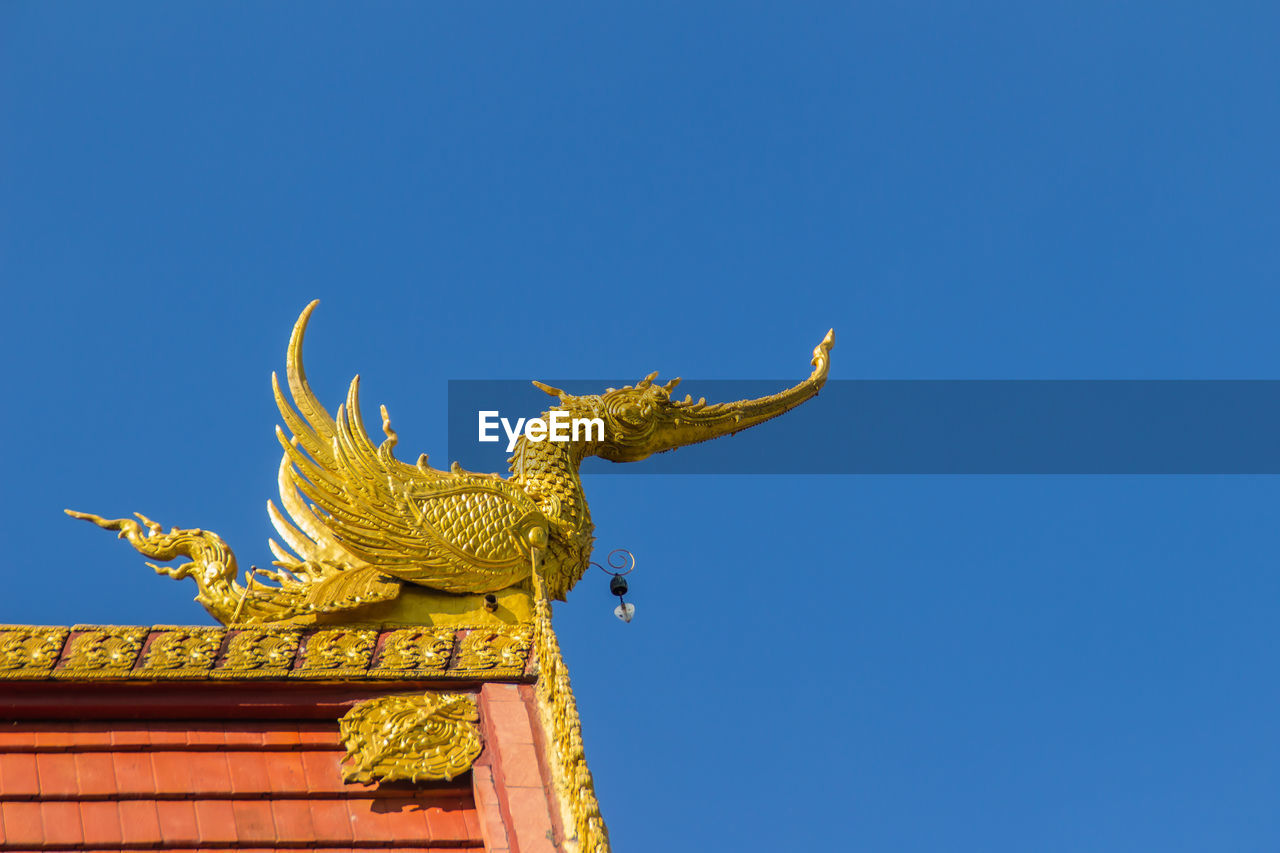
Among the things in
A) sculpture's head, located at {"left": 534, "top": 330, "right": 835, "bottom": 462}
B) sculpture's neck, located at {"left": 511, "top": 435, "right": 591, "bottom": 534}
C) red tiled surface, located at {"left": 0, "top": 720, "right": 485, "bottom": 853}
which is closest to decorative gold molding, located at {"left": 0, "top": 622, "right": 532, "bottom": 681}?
red tiled surface, located at {"left": 0, "top": 720, "right": 485, "bottom": 853}

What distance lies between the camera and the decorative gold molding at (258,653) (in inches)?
288

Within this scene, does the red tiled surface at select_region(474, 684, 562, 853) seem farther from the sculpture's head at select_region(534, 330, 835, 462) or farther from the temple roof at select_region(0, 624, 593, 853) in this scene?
the sculpture's head at select_region(534, 330, 835, 462)

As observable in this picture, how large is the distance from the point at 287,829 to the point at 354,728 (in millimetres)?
640

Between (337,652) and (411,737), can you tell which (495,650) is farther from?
(337,652)

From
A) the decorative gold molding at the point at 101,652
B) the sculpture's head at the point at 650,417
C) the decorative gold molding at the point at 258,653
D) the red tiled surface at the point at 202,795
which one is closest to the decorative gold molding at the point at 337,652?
the decorative gold molding at the point at 258,653

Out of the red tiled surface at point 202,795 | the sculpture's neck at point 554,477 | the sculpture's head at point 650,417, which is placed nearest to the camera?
the red tiled surface at point 202,795

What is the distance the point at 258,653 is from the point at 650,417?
342 centimetres

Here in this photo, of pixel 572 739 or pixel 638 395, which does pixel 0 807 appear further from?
pixel 638 395

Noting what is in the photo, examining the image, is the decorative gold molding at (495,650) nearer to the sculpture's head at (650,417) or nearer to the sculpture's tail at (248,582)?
the sculpture's tail at (248,582)

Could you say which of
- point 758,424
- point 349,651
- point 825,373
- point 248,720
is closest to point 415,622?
point 349,651

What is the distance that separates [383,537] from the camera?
326 inches

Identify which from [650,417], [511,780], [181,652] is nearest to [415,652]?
[511,780]

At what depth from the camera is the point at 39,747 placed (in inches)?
281

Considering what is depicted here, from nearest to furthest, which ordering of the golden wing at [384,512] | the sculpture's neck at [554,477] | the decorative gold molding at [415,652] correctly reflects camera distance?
the decorative gold molding at [415,652]
the golden wing at [384,512]
the sculpture's neck at [554,477]
